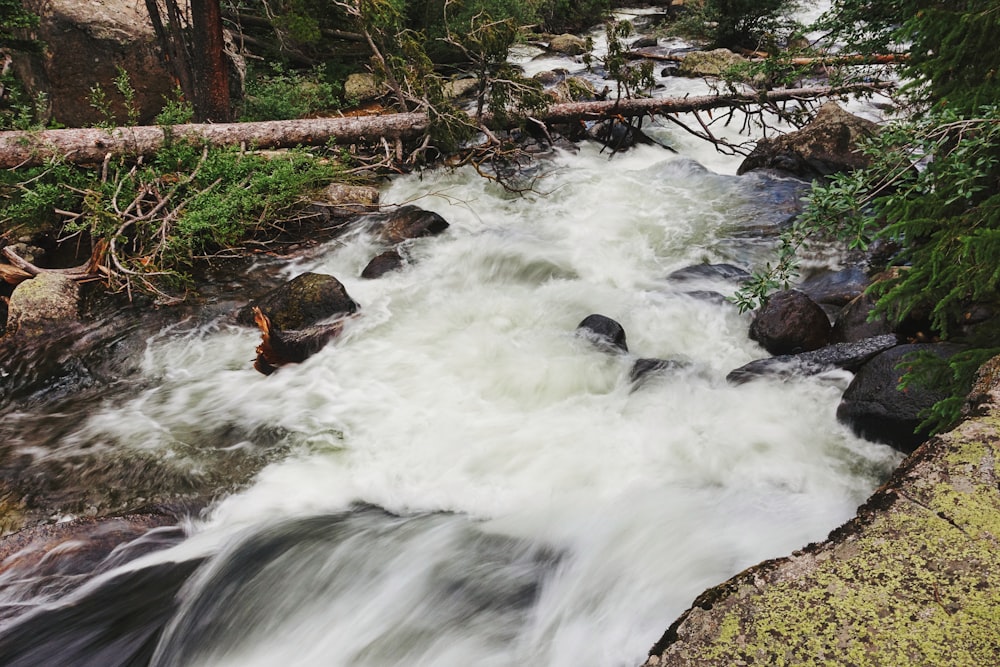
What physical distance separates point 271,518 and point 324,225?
5.01 m

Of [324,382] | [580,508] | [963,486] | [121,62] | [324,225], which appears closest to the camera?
[963,486]

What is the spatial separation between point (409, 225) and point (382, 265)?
42.1 inches

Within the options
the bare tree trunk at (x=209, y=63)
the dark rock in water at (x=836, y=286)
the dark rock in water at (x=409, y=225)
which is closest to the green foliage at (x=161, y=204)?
the dark rock in water at (x=409, y=225)

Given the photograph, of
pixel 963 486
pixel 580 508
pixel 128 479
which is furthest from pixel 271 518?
pixel 963 486

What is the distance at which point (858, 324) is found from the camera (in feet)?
15.3

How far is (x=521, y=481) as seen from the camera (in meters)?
3.91

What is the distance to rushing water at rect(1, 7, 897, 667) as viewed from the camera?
301 centimetres

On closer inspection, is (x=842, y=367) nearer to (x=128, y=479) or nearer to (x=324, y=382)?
(x=324, y=382)

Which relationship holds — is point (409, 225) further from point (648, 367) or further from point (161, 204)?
point (648, 367)

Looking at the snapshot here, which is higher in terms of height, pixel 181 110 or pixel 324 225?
pixel 181 110

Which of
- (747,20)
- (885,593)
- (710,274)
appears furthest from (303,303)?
(747,20)

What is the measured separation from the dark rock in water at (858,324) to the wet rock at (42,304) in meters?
7.49

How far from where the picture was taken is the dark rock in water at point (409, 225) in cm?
750

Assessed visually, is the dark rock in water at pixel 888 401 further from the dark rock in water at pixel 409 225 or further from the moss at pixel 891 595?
the dark rock in water at pixel 409 225
